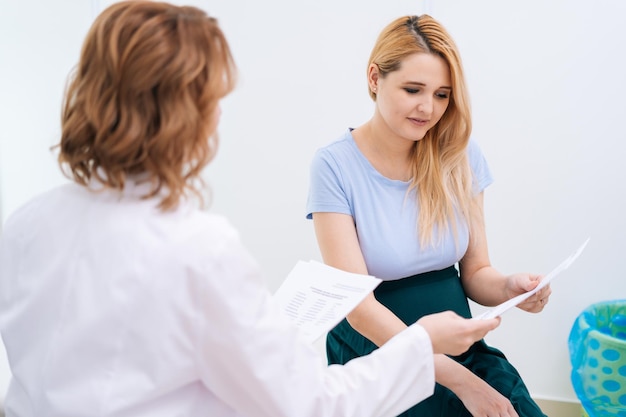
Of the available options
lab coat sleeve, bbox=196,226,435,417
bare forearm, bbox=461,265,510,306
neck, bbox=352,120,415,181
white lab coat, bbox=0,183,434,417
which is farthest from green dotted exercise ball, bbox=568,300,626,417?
white lab coat, bbox=0,183,434,417

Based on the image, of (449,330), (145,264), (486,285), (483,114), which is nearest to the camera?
(145,264)

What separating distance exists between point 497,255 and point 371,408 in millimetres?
1554

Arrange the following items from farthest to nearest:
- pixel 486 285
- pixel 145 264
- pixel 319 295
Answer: pixel 486 285
pixel 319 295
pixel 145 264

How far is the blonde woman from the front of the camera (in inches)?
61.8

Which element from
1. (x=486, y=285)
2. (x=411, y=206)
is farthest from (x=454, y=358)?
(x=411, y=206)

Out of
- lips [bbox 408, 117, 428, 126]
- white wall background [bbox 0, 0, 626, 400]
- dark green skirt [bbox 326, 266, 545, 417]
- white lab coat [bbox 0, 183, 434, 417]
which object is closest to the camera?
white lab coat [bbox 0, 183, 434, 417]

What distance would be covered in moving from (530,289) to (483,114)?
3.15ft

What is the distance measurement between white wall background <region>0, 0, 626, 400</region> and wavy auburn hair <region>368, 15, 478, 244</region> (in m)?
0.75

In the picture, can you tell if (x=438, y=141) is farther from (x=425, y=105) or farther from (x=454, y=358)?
(x=454, y=358)

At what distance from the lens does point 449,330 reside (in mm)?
1152

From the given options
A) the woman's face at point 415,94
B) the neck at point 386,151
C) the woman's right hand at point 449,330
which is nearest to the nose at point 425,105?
the woman's face at point 415,94

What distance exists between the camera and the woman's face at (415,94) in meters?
1.59

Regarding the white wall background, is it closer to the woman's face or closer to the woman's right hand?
the woman's face

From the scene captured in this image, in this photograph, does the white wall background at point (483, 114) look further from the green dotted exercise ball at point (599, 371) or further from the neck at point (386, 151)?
the neck at point (386, 151)
